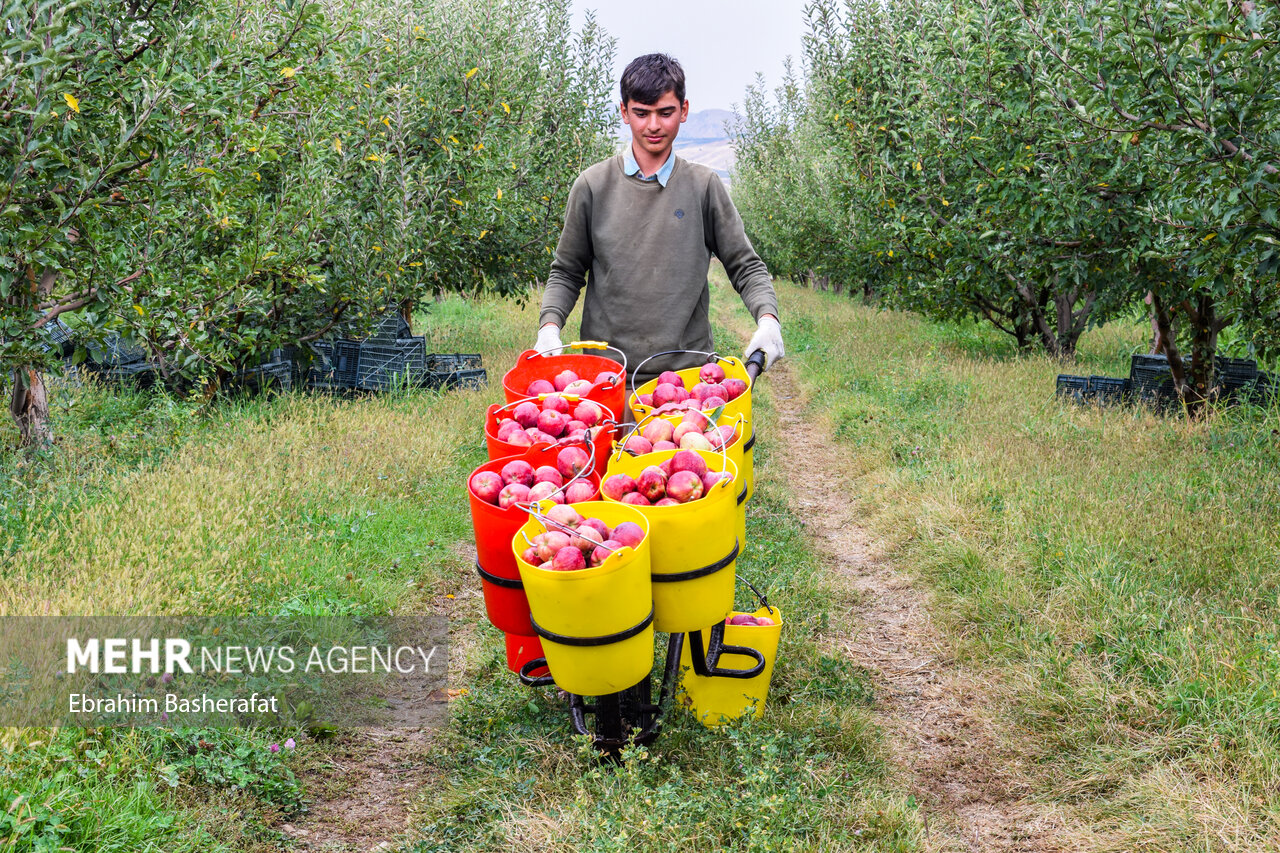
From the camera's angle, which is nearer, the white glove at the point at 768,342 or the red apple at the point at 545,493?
the red apple at the point at 545,493

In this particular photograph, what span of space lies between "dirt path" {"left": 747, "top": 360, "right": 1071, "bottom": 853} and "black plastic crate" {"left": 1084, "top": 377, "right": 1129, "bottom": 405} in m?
3.82

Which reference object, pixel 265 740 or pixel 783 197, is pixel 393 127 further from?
pixel 783 197

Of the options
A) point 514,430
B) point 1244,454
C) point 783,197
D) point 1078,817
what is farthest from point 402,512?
point 783,197

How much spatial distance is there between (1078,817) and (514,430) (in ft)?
8.23

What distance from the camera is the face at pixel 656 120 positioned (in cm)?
384

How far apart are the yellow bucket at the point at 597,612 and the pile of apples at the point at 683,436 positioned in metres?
0.36

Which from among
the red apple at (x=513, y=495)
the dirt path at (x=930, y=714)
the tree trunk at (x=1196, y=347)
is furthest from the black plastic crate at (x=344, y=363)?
the tree trunk at (x=1196, y=347)

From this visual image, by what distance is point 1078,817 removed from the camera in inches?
130

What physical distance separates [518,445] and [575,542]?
2.05 feet

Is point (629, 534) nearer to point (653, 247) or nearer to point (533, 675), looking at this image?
point (533, 675)

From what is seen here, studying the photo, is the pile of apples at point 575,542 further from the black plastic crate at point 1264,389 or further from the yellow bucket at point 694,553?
the black plastic crate at point 1264,389

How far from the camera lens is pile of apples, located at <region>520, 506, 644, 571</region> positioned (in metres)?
2.66

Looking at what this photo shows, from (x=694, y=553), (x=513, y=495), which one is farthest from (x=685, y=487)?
(x=513, y=495)

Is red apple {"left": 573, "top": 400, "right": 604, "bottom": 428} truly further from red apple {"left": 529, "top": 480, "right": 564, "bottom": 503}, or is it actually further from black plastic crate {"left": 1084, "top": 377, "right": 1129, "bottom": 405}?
black plastic crate {"left": 1084, "top": 377, "right": 1129, "bottom": 405}
